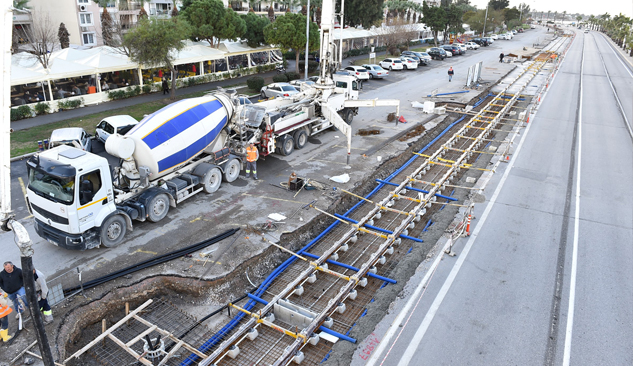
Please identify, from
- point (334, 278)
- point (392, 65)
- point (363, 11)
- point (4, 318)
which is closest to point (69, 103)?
point (4, 318)

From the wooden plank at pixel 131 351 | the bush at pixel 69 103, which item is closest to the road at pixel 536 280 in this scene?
the wooden plank at pixel 131 351

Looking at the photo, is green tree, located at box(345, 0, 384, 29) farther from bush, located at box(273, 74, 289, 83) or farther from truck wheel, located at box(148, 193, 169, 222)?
truck wheel, located at box(148, 193, 169, 222)

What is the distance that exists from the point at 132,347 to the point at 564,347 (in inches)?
366

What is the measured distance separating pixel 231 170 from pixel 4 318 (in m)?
9.06

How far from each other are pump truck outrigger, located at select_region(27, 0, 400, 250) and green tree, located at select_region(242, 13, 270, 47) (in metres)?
18.9

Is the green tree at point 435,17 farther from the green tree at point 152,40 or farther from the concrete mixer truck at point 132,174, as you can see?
the concrete mixer truck at point 132,174

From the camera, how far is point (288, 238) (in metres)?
13.0

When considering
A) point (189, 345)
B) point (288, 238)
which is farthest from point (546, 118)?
point (189, 345)

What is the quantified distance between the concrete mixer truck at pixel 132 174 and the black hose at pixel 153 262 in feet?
4.59

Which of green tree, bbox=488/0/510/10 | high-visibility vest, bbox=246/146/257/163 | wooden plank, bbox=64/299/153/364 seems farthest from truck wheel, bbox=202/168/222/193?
green tree, bbox=488/0/510/10

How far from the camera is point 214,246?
12.3 metres

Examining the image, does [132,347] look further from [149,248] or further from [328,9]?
[328,9]

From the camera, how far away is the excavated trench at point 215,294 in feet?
29.7

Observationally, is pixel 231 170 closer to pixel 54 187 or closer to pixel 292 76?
pixel 54 187
